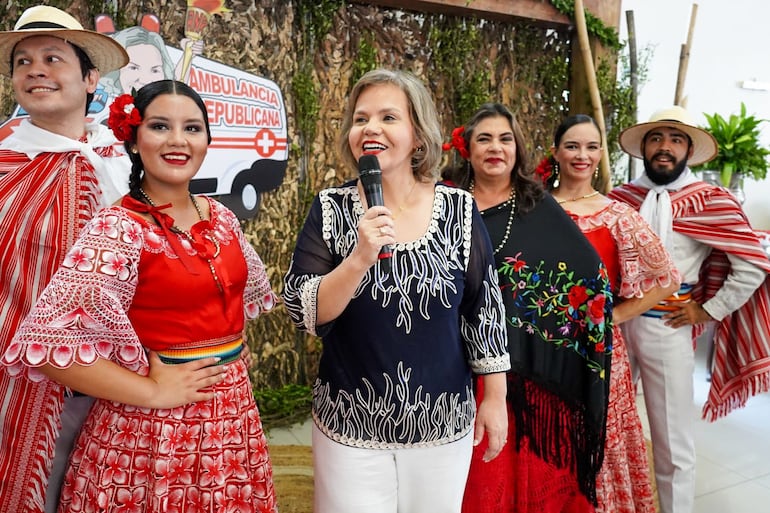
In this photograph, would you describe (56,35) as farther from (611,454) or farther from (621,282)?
(611,454)

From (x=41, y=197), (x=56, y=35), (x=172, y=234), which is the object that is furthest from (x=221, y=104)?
(x=172, y=234)

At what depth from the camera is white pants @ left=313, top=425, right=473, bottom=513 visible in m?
1.33

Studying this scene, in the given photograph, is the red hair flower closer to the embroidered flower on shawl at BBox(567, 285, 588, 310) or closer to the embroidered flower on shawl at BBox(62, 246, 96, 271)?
the embroidered flower on shawl at BBox(567, 285, 588, 310)

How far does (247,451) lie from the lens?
1384 mm

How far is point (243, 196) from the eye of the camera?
3.41 m

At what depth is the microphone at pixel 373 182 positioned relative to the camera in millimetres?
1185

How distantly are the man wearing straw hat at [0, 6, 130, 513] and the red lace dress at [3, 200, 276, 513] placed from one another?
23cm

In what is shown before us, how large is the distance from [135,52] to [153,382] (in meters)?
2.34

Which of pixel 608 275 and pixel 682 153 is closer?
pixel 608 275

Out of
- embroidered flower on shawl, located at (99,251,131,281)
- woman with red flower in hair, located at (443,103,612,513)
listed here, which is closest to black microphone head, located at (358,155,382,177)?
embroidered flower on shawl, located at (99,251,131,281)

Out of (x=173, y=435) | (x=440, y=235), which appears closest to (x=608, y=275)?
(x=440, y=235)

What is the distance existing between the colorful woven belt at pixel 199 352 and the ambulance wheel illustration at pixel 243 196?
6.85ft

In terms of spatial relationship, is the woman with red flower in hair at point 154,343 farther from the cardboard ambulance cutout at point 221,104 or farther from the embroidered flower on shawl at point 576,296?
the cardboard ambulance cutout at point 221,104

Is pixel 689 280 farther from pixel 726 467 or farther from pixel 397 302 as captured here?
pixel 397 302
